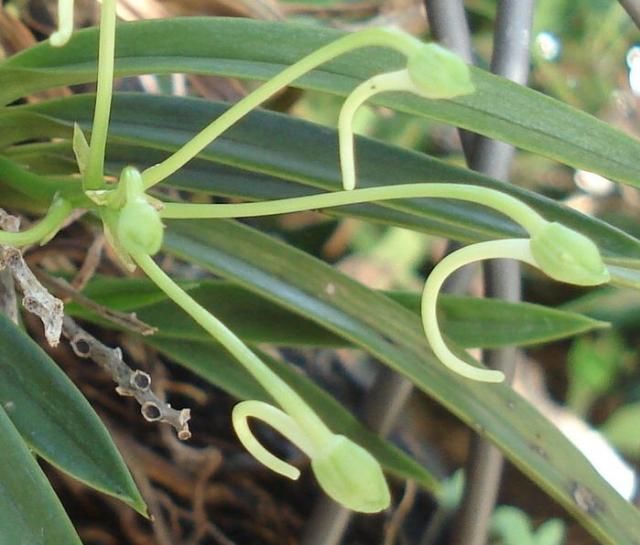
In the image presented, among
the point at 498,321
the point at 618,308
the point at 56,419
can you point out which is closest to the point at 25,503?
the point at 56,419

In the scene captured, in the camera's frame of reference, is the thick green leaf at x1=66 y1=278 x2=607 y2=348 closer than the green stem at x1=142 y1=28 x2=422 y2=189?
No

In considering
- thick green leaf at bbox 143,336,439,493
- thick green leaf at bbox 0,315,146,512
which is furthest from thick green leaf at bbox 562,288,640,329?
thick green leaf at bbox 0,315,146,512

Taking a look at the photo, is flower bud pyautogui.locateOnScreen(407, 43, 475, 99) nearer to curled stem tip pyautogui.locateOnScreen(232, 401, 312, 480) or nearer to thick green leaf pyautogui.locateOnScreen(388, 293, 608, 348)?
curled stem tip pyautogui.locateOnScreen(232, 401, 312, 480)

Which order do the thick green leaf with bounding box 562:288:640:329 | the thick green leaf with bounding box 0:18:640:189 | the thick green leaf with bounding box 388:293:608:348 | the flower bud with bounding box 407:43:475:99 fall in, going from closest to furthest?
the flower bud with bounding box 407:43:475:99 → the thick green leaf with bounding box 0:18:640:189 → the thick green leaf with bounding box 388:293:608:348 → the thick green leaf with bounding box 562:288:640:329

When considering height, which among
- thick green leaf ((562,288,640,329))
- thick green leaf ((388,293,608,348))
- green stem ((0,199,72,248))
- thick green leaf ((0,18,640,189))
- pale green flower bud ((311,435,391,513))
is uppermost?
thick green leaf ((562,288,640,329))

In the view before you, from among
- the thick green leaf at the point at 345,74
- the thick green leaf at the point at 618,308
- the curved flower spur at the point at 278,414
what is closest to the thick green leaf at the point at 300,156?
the thick green leaf at the point at 345,74

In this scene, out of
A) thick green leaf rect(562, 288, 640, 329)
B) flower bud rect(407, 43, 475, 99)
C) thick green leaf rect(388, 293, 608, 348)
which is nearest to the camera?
flower bud rect(407, 43, 475, 99)
